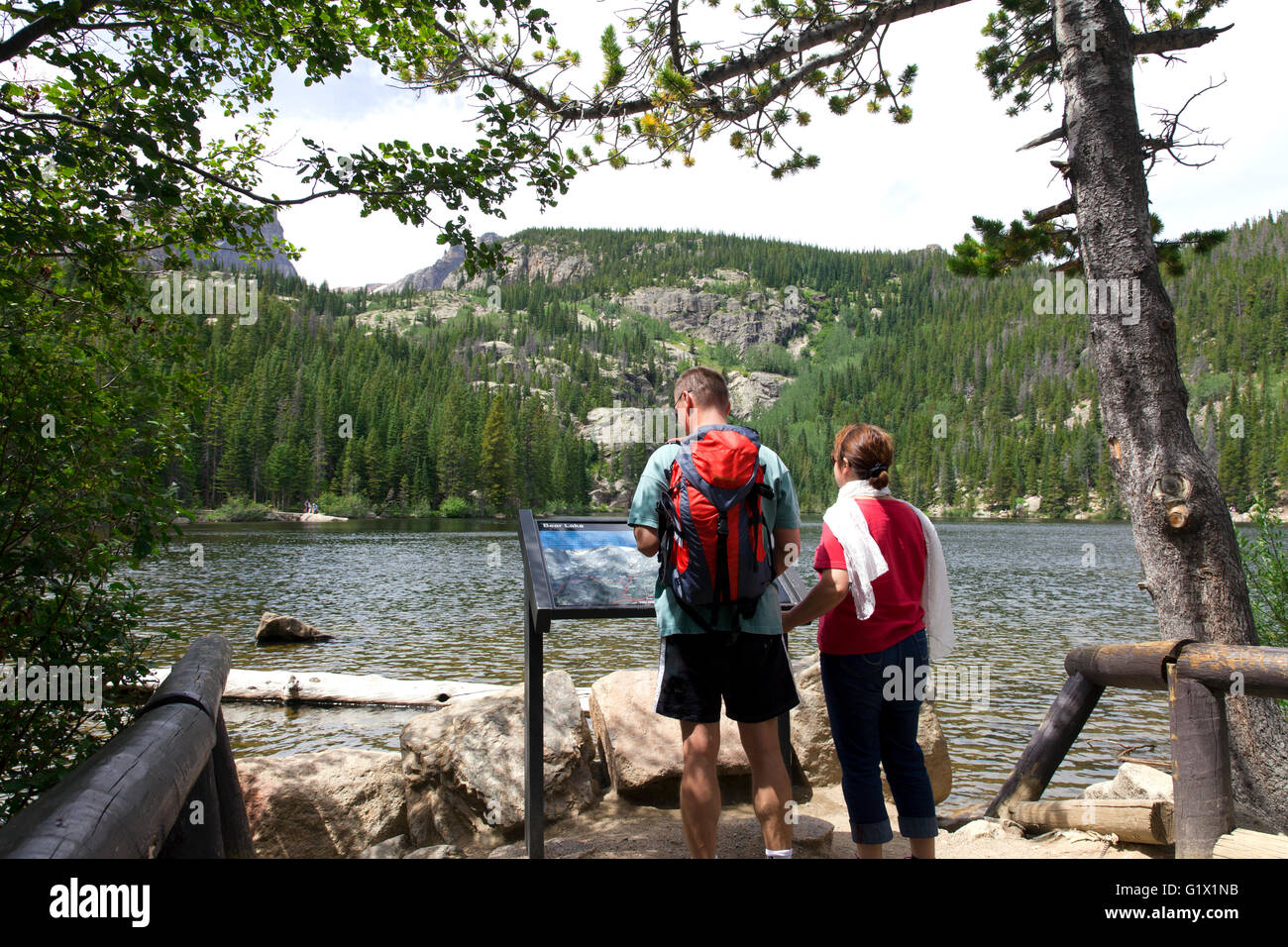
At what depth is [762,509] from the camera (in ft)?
10.1

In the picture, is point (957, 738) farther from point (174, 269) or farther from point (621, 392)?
point (621, 392)

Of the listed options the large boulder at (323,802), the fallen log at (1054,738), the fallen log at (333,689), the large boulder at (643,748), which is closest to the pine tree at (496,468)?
the fallen log at (333,689)

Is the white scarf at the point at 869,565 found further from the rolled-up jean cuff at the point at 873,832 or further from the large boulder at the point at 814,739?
the large boulder at the point at 814,739

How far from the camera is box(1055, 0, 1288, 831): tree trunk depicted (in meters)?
4.48

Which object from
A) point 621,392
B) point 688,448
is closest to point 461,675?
point 688,448

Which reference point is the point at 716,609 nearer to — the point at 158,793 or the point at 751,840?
the point at 158,793

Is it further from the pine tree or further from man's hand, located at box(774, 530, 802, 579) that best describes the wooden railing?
the pine tree

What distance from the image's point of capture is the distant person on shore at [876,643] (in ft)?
10.5

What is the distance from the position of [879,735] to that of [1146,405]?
9.93ft

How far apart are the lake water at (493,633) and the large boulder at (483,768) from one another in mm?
2098

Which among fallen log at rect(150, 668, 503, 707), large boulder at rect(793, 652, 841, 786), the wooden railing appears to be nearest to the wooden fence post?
large boulder at rect(793, 652, 841, 786)

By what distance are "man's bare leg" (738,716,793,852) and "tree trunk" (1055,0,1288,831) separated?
3.17m

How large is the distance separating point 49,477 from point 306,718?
7583mm
